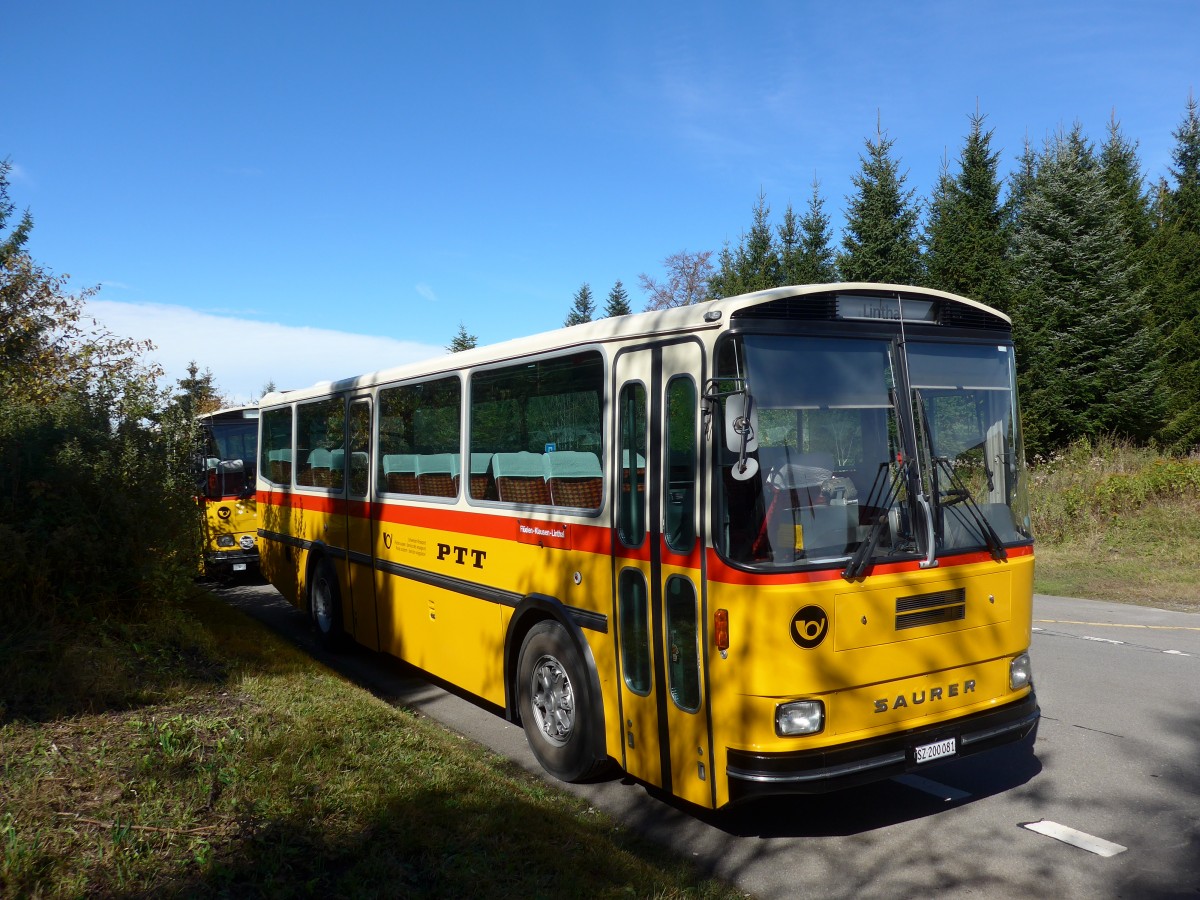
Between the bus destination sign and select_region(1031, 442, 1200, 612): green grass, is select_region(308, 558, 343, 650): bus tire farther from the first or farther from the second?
select_region(1031, 442, 1200, 612): green grass

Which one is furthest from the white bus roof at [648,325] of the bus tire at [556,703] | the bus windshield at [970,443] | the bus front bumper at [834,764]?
the bus front bumper at [834,764]

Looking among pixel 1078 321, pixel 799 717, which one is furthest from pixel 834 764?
pixel 1078 321

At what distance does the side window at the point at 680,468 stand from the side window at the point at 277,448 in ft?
25.7

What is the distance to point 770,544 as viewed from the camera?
4762mm

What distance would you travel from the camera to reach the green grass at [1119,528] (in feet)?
49.0

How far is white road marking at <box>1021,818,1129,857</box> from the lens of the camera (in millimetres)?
5047

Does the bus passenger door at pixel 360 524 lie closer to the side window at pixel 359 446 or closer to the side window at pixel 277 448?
the side window at pixel 359 446

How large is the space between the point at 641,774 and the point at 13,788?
3245 mm

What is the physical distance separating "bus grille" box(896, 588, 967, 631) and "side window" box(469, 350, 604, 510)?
1.90m

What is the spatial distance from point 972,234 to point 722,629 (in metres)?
26.7

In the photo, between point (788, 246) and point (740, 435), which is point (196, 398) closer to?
point (740, 435)

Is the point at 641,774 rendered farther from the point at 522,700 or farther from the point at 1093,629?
the point at 1093,629

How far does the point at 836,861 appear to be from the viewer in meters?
5.07

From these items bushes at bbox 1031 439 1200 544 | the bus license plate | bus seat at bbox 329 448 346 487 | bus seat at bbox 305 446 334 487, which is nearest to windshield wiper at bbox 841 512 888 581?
the bus license plate
